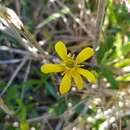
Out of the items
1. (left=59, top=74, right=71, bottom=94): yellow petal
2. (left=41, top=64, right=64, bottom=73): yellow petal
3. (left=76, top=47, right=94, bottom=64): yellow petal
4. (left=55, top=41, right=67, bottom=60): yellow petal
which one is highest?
(left=55, top=41, right=67, bottom=60): yellow petal

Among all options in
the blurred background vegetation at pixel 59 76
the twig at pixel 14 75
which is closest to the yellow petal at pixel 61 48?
the blurred background vegetation at pixel 59 76

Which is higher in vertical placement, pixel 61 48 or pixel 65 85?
pixel 61 48

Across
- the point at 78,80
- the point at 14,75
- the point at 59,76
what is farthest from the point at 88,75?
the point at 14,75

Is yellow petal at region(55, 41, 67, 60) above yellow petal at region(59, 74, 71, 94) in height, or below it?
above

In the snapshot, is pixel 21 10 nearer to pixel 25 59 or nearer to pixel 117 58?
pixel 25 59

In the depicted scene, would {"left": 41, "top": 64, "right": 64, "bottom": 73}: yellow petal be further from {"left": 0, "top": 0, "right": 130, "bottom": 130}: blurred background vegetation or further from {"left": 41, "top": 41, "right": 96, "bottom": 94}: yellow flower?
{"left": 0, "top": 0, "right": 130, "bottom": 130}: blurred background vegetation

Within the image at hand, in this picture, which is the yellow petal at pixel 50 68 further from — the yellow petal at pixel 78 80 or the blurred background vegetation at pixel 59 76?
the blurred background vegetation at pixel 59 76

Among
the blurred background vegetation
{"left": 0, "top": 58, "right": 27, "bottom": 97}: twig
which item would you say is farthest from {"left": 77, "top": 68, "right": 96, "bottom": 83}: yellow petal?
{"left": 0, "top": 58, "right": 27, "bottom": 97}: twig

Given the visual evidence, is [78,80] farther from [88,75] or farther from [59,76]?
[59,76]

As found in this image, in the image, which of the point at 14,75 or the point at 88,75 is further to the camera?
the point at 14,75
